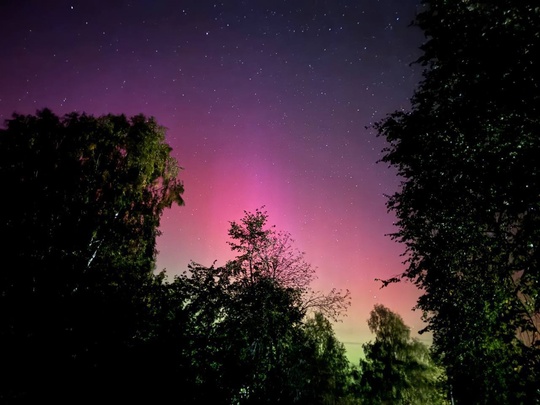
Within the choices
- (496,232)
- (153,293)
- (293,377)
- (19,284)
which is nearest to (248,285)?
(293,377)

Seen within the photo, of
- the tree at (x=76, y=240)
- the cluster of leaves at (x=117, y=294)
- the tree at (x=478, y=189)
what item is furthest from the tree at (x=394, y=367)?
A: the tree at (x=76, y=240)

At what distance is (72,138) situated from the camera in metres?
17.7

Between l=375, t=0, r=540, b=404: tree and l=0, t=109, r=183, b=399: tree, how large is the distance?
10.8 m

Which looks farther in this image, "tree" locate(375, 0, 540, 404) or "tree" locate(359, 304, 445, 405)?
"tree" locate(359, 304, 445, 405)

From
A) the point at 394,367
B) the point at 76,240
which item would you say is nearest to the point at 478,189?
the point at 76,240

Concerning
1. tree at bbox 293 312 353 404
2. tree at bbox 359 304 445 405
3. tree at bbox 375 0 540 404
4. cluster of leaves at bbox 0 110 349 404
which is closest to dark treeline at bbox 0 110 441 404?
cluster of leaves at bbox 0 110 349 404

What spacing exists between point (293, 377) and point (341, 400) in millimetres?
25843

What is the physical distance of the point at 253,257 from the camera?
63.0 ft

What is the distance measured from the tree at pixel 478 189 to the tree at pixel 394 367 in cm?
2844

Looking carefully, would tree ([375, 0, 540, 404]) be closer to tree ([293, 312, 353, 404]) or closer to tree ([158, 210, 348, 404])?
tree ([158, 210, 348, 404])

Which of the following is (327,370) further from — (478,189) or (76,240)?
(478,189)

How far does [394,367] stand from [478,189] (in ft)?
125

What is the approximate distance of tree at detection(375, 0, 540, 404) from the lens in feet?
21.5

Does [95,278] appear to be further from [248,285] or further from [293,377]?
[293,377]
